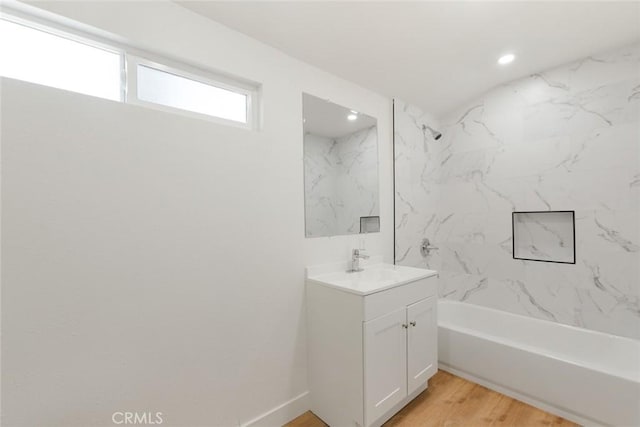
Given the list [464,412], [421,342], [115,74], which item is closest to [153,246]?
[115,74]

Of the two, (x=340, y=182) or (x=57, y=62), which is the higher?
(x=57, y=62)

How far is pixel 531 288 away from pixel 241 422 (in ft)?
8.44

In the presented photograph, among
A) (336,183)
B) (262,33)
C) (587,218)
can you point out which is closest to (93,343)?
(336,183)

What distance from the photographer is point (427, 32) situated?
70.7 inches

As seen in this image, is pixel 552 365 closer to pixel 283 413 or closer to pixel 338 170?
pixel 283 413

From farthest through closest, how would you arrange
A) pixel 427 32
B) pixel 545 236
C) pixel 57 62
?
1. pixel 545 236
2. pixel 427 32
3. pixel 57 62

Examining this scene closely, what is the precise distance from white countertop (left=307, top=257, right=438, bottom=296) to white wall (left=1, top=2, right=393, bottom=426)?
16cm

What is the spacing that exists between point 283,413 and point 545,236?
8.44 ft

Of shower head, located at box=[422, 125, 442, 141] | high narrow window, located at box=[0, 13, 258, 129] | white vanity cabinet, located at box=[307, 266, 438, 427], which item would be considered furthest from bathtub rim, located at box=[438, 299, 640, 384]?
high narrow window, located at box=[0, 13, 258, 129]

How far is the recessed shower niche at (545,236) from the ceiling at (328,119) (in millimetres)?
1722

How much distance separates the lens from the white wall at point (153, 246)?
1090 mm

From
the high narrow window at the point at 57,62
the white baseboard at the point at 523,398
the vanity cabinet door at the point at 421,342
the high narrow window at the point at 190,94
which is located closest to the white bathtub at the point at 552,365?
the white baseboard at the point at 523,398

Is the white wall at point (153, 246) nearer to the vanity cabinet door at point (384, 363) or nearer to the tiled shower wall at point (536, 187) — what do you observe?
the vanity cabinet door at point (384, 363)

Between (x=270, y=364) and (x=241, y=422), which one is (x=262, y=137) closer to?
(x=270, y=364)
